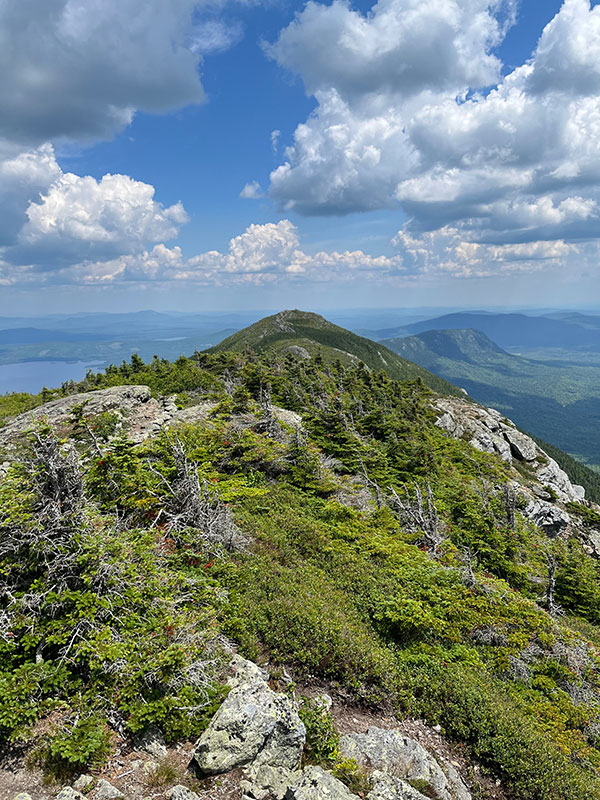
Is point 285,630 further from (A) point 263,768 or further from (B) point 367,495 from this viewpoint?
(B) point 367,495

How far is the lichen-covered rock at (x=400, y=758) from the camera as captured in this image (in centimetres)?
811

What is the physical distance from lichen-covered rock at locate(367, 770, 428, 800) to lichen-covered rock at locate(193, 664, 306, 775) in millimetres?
1574

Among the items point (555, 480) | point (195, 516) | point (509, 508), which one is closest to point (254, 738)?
point (195, 516)

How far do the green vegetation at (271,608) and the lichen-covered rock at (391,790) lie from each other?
0.45m

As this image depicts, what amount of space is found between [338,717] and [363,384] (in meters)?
50.8

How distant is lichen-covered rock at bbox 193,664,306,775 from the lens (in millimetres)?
7012

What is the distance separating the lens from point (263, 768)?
23.3 feet

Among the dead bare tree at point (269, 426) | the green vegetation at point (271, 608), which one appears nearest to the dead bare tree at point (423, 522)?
the green vegetation at point (271, 608)

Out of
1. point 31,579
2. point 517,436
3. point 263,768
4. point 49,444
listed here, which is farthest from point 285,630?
point 517,436

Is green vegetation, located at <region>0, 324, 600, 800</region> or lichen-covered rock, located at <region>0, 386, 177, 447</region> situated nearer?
green vegetation, located at <region>0, 324, 600, 800</region>

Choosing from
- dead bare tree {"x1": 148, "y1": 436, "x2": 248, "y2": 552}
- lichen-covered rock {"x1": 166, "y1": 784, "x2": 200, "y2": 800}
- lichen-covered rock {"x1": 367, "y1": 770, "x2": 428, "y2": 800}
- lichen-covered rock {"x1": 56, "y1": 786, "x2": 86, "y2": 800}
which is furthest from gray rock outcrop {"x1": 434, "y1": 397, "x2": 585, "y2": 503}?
lichen-covered rock {"x1": 56, "y1": 786, "x2": 86, "y2": 800}

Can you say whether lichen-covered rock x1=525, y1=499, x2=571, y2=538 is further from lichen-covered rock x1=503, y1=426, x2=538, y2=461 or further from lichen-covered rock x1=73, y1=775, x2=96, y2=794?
lichen-covered rock x1=73, y1=775, x2=96, y2=794

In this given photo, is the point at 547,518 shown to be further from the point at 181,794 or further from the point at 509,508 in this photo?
the point at 181,794

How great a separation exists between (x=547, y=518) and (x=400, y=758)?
35.8m
